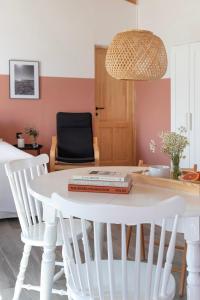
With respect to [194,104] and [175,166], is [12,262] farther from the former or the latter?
[194,104]

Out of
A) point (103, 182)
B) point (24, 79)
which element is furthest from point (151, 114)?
point (103, 182)

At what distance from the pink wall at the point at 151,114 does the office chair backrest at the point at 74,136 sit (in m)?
1.17

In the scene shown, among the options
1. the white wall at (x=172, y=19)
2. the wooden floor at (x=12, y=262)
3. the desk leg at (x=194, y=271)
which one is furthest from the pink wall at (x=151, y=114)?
the desk leg at (x=194, y=271)

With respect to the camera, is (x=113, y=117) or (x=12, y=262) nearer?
(x=12, y=262)

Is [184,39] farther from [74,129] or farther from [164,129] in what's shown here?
[74,129]

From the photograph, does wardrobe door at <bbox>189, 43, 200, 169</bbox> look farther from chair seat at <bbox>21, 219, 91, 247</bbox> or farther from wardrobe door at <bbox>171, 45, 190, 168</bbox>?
chair seat at <bbox>21, 219, 91, 247</bbox>

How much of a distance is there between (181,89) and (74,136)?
5.44ft

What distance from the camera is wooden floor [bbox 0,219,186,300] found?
2.47m

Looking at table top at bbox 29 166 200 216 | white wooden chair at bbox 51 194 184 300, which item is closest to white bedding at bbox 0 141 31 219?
table top at bbox 29 166 200 216

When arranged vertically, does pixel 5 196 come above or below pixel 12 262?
above

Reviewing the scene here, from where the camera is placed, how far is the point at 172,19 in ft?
19.7

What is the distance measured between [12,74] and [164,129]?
2408 mm

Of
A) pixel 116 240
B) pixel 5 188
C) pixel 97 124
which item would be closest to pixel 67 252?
pixel 116 240

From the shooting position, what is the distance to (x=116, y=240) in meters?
3.41
